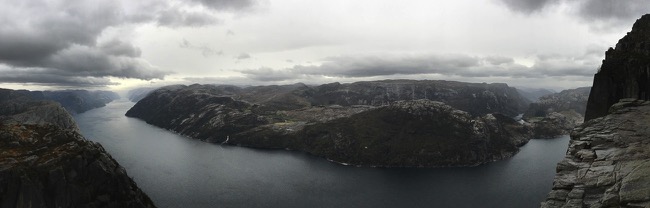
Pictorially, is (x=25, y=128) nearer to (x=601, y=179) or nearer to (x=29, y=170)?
(x=29, y=170)

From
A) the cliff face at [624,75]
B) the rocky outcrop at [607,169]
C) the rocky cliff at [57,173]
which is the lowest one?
the rocky cliff at [57,173]

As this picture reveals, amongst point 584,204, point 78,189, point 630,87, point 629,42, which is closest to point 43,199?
point 78,189

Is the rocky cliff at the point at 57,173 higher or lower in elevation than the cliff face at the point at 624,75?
lower

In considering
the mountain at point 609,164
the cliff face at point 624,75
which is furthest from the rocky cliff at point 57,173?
the cliff face at point 624,75

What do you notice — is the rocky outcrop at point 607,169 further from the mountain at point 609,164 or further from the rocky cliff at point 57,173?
the rocky cliff at point 57,173

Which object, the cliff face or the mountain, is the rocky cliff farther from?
the cliff face

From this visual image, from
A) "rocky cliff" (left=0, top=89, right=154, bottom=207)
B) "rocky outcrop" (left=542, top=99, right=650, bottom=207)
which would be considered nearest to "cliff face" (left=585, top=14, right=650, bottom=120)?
"rocky outcrop" (left=542, top=99, right=650, bottom=207)

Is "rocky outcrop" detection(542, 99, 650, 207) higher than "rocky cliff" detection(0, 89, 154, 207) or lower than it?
higher
